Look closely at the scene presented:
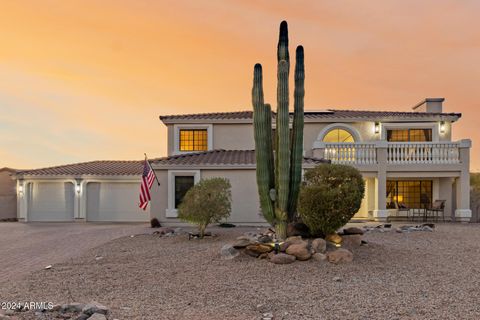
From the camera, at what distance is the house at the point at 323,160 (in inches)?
741

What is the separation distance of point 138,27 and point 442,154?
55.4 ft

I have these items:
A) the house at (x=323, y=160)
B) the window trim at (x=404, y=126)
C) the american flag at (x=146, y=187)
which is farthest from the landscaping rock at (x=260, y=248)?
the window trim at (x=404, y=126)

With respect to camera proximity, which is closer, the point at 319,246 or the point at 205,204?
the point at 319,246

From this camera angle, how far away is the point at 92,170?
22.6 meters

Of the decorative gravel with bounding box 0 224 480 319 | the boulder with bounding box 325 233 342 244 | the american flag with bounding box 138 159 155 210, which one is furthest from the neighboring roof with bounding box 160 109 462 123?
the boulder with bounding box 325 233 342 244

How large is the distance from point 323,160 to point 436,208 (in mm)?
6633

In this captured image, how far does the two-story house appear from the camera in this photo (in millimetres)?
17500

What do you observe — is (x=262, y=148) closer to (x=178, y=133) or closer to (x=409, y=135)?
(x=178, y=133)

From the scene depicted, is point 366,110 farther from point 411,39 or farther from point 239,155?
point 239,155

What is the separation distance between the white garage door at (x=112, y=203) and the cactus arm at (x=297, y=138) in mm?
14265

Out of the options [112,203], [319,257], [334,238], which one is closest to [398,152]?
[334,238]

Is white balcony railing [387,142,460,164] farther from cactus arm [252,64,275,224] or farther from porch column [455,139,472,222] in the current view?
cactus arm [252,64,275,224]

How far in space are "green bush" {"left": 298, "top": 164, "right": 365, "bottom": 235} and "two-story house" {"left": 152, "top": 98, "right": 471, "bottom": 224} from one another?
7405 mm

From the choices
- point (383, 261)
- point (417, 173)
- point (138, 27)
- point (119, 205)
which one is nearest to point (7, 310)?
point (383, 261)
